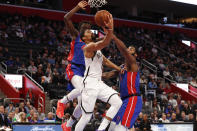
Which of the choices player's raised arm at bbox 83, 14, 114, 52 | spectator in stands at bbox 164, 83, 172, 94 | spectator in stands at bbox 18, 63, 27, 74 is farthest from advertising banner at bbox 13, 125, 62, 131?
spectator in stands at bbox 164, 83, 172, 94

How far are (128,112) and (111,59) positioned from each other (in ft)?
42.3

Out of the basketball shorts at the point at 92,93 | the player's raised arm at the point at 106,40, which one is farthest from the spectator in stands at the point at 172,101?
the player's raised arm at the point at 106,40

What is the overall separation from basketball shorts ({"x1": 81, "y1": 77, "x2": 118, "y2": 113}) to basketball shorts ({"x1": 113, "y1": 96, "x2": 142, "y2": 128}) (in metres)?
0.57

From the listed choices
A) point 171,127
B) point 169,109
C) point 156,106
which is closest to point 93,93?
point 171,127

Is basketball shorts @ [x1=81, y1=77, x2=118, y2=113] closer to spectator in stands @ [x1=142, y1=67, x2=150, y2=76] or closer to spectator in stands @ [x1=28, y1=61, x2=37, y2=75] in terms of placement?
spectator in stands @ [x1=28, y1=61, x2=37, y2=75]

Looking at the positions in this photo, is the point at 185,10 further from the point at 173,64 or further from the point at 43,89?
the point at 43,89

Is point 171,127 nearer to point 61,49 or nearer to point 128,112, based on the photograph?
point 128,112

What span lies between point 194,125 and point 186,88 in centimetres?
1106

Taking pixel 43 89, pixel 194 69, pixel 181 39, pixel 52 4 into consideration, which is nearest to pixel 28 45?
pixel 43 89

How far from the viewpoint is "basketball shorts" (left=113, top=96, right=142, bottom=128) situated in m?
7.06

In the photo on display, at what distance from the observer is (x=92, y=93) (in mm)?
6684

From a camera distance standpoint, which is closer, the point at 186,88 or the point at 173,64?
the point at 186,88

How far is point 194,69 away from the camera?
26.9 meters

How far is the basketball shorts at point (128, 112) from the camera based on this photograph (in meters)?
7.06
